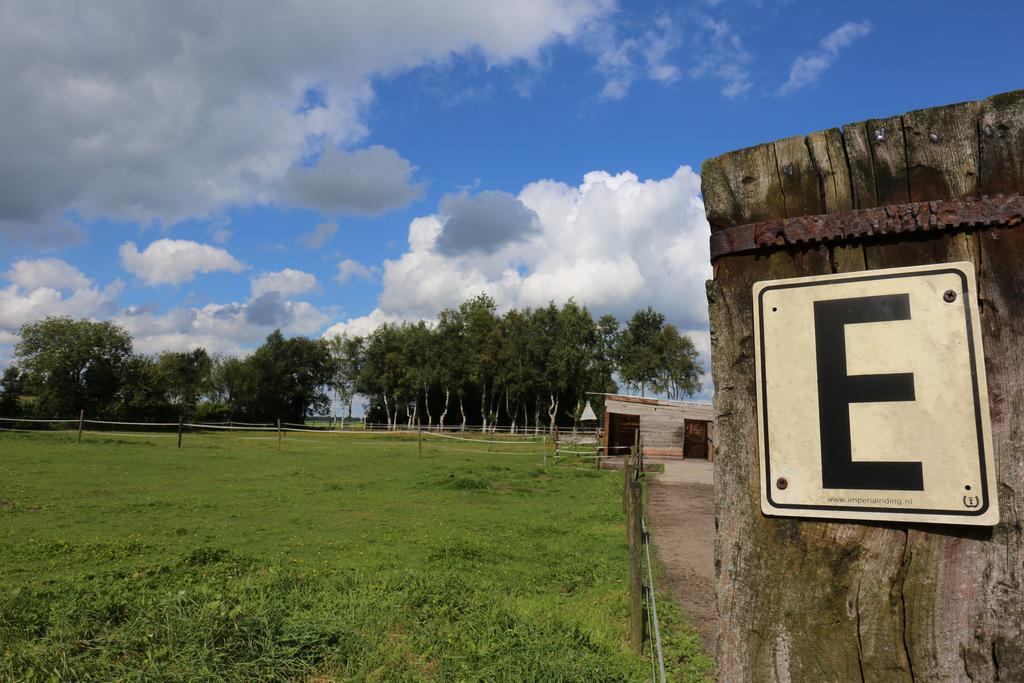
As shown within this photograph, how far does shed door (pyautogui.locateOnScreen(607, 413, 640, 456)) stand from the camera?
28547 millimetres

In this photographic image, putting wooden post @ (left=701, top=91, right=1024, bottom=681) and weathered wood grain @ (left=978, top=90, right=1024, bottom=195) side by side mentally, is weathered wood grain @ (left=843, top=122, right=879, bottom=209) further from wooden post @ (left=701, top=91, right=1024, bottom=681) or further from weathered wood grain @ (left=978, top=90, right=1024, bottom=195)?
weathered wood grain @ (left=978, top=90, right=1024, bottom=195)

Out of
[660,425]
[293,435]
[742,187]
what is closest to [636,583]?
[742,187]

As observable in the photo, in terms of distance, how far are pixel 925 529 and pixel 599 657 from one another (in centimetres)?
426

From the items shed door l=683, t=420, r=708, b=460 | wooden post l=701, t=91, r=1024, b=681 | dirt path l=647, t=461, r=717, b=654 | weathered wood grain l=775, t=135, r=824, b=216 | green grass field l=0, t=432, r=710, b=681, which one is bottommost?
dirt path l=647, t=461, r=717, b=654

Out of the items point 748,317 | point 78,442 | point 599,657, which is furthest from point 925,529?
point 78,442

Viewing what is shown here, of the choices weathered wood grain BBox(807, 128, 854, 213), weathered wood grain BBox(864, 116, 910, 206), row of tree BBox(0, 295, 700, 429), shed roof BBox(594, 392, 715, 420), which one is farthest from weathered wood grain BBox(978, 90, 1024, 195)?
row of tree BBox(0, 295, 700, 429)

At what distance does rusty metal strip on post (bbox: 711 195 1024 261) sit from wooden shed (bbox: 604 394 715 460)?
27089 millimetres

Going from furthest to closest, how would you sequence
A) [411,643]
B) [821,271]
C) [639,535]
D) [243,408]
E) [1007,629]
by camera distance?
[243,408]
[639,535]
[411,643]
[821,271]
[1007,629]

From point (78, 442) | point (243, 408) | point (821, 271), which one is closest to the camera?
point (821, 271)

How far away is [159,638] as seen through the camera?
473 centimetres

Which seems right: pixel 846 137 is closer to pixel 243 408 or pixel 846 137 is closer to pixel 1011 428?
pixel 1011 428

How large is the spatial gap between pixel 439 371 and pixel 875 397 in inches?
2400

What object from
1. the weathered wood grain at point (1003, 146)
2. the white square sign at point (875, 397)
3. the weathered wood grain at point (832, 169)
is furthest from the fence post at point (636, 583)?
the weathered wood grain at point (1003, 146)

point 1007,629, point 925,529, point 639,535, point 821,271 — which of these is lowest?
point 639,535
